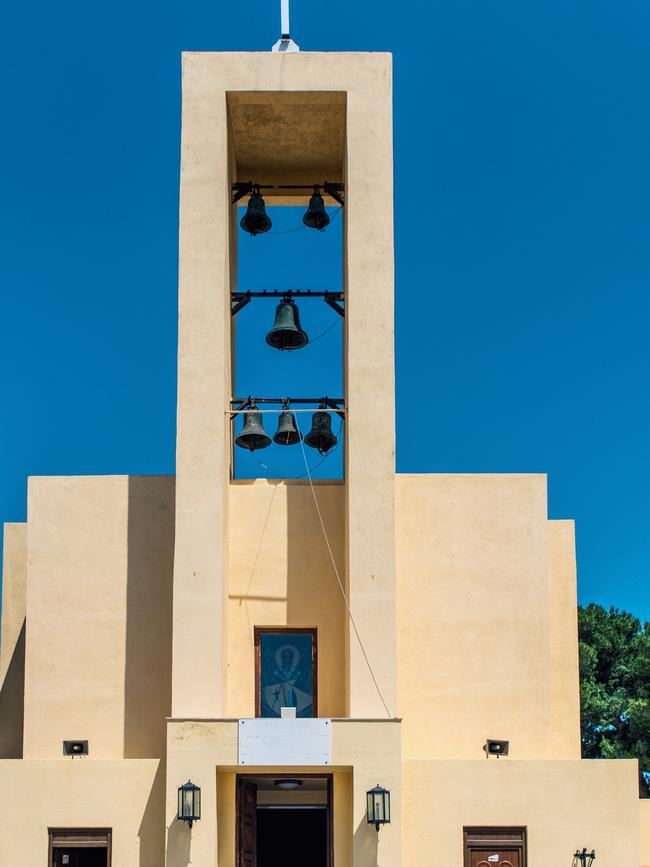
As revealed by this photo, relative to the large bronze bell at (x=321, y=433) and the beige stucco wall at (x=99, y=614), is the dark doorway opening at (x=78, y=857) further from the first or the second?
the large bronze bell at (x=321, y=433)

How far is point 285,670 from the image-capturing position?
50.9 feet

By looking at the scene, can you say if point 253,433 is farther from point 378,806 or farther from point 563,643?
point 563,643

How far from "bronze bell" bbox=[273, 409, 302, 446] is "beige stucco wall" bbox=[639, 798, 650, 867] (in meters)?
6.72

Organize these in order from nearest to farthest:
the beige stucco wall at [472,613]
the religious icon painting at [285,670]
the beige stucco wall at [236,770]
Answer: the beige stucco wall at [236,770] < the religious icon painting at [285,670] < the beige stucco wall at [472,613]

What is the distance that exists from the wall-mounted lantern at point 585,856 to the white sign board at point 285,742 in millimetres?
3071

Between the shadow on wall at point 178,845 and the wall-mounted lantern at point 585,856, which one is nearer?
the shadow on wall at point 178,845

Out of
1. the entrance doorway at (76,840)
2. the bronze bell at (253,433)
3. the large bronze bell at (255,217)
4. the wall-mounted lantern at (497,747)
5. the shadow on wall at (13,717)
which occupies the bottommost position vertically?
the entrance doorway at (76,840)

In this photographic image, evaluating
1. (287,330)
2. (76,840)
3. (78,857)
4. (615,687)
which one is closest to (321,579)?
(287,330)

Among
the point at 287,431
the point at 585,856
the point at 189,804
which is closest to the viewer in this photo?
the point at 189,804

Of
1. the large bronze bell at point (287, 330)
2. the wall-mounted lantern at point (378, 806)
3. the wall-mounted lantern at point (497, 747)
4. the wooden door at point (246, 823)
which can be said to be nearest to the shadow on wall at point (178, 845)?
the wooden door at point (246, 823)

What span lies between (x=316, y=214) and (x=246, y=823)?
800cm

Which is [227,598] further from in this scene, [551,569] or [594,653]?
[594,653]

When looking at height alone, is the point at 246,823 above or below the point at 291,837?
above

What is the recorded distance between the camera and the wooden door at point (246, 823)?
1442 cm
